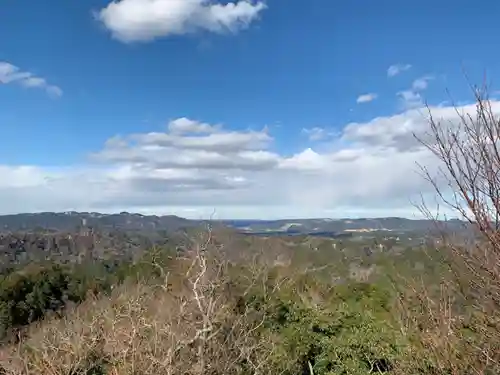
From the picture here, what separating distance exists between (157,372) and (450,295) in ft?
18.0

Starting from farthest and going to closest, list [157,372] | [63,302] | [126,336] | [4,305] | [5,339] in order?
[63,302] < [4,305] < [5,339] < [126,336] < [157,372]

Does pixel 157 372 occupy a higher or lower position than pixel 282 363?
higher

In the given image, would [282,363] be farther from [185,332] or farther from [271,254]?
[271,254]

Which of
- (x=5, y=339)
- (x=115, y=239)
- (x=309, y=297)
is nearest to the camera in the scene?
(x=309, y=297)

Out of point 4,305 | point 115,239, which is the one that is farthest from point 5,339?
point 115,239

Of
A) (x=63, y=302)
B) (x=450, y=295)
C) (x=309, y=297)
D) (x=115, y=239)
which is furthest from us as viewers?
(x=115, y=239)

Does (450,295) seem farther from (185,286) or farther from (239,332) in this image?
(185,286)

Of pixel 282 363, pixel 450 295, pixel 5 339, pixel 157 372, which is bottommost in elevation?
pixel 5 339

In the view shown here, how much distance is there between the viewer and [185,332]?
411 inches

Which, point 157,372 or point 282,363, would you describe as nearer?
point 157,372

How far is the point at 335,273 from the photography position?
129 ft

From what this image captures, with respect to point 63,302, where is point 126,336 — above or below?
above

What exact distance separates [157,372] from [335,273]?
32335 mm

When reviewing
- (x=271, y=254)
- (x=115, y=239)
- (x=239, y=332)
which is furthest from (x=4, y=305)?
(x=115, y=239)
